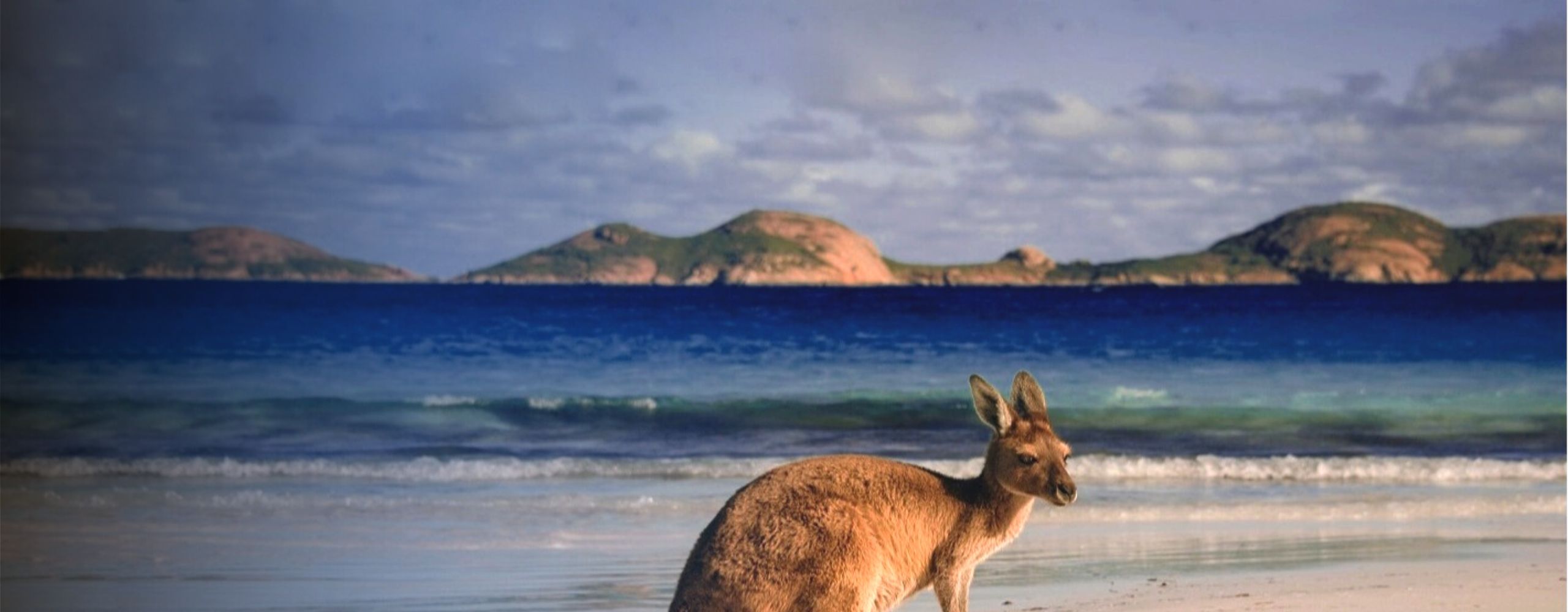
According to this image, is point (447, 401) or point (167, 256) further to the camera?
point (167, 256)

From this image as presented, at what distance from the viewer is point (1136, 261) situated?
54.4 metres

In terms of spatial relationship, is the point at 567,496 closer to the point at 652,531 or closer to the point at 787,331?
the point at 652,531

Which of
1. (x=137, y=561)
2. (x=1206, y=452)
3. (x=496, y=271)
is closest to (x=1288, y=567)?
(x=137, y=561)

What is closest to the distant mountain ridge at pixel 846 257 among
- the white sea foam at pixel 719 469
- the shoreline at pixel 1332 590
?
the white sea foam at pixel 719 469

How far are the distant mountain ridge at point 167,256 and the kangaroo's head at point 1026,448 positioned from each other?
37.5m

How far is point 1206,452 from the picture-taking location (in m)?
16.0

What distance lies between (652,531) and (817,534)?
6.10 meters

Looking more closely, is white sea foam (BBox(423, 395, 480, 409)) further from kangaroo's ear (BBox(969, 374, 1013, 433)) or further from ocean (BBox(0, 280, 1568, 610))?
kangaroo's ear (BBox(969, 374, 1013, 433))

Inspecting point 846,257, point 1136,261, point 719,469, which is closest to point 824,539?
point 719,469

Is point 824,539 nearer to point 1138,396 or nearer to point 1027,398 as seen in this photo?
point 1027,398

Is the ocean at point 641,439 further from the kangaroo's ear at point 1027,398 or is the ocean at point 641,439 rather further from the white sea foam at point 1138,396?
the kangaroo's ear at point 1027,398

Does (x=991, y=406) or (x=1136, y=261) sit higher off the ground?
(x=1136, y=261)

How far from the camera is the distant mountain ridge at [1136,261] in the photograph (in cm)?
4709

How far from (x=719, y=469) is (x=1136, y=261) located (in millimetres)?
41896
